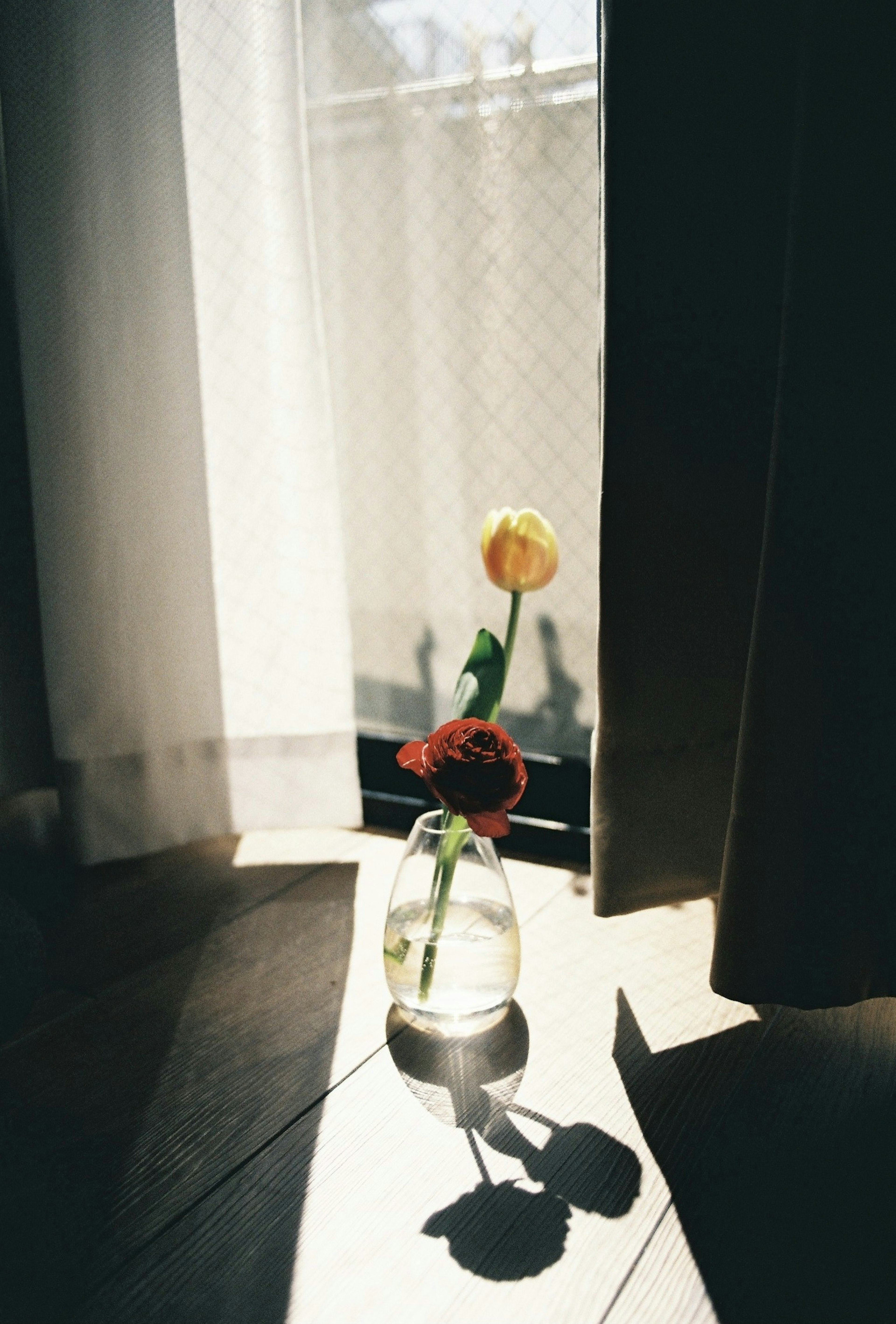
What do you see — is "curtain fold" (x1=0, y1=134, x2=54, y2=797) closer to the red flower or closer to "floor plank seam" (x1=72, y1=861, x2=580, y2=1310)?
"floor plank seam" (x1=72, y1=861, x2=580, y2=1310)

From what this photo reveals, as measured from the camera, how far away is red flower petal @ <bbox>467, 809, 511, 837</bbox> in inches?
23.8

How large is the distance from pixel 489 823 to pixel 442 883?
0.11 m

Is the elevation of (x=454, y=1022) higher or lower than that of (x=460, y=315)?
lower

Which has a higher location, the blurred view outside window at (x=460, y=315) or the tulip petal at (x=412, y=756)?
the blurred view outside window at (x=460, y=315)

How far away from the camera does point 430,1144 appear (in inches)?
24.6

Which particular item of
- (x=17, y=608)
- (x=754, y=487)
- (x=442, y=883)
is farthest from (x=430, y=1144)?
(x=17, y=608)

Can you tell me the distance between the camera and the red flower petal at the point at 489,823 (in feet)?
1.98

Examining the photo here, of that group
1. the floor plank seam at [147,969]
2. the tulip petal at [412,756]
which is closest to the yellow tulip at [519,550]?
the tulip petal at [412,756]

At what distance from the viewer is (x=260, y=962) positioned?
855mm

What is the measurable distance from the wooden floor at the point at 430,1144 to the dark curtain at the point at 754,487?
0.09 m

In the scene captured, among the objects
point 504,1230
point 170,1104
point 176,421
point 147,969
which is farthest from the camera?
point 176,421

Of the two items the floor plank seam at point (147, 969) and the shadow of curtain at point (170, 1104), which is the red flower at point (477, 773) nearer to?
the shadow of curtain at point (170, 1104)

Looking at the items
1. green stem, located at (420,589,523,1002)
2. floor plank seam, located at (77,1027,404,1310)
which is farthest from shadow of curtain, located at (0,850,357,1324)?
green stem, located at (420,589,523,1002)

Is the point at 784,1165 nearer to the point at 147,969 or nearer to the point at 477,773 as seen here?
the point at 477,773
